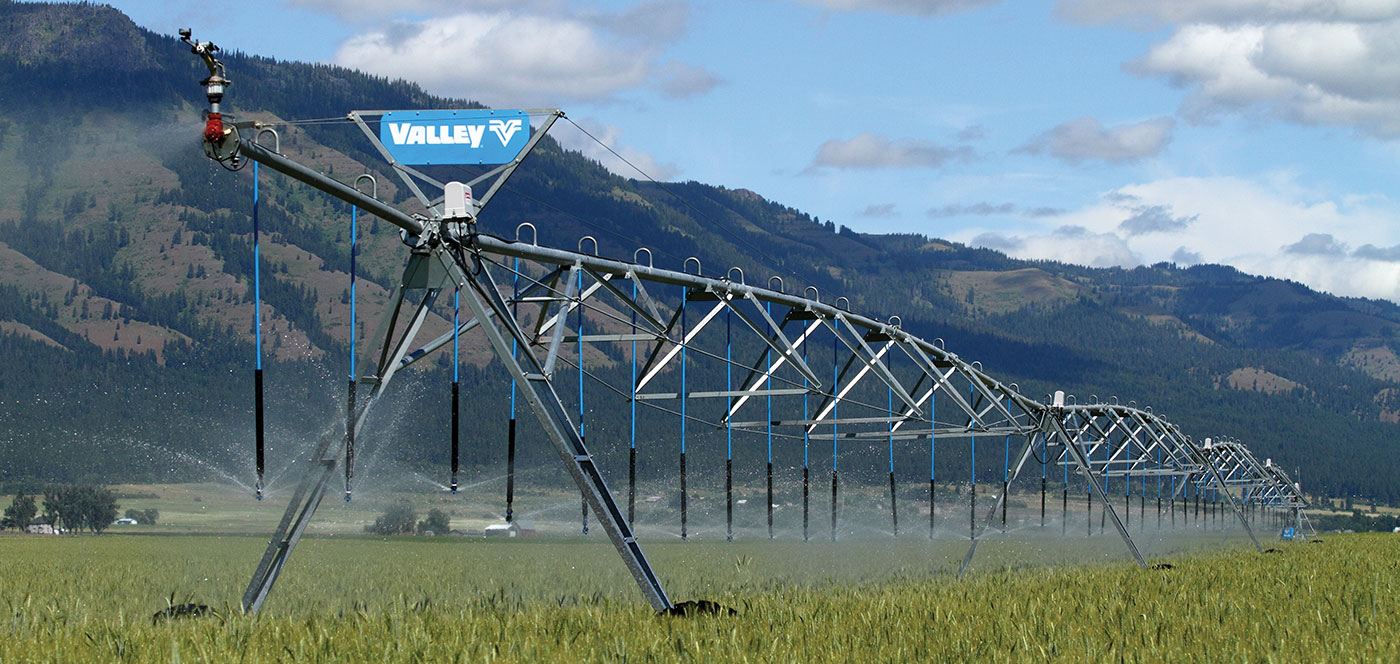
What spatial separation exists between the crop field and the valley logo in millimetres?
7130

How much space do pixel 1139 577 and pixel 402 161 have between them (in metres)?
22.0

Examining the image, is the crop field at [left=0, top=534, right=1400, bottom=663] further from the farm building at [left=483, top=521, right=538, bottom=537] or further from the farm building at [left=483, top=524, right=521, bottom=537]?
the farm building at [left=483, top=524, right=521, bottom=537]

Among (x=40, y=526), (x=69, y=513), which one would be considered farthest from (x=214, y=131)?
(x=40, y=526)

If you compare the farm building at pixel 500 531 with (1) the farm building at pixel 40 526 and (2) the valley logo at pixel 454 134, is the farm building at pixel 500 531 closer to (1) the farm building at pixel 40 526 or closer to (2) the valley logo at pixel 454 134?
(1) the farm building at pixel 40 526

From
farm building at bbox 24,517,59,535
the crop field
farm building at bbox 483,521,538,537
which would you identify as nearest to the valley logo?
the crop field

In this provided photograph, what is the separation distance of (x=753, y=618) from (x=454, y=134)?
9018 millimetres

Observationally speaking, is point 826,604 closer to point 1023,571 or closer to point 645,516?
point 1023,571

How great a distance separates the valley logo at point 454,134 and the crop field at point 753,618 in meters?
7.13

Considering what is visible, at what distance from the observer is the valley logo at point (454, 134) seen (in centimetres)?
2319

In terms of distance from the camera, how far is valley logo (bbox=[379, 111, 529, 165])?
23.2 metres

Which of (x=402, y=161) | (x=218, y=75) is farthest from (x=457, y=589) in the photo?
(x=218, y=75)

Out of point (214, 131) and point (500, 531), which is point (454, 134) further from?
point (500, 531)

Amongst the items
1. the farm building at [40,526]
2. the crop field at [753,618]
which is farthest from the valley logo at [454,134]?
the farm building at [40,526]

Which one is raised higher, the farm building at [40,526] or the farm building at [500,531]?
the farm building at [500,531]
